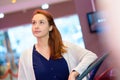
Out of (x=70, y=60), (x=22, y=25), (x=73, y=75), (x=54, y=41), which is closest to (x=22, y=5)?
(x=22, y=25)

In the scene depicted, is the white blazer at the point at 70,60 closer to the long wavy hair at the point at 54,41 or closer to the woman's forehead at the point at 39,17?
the long wavy hair at the point at 54,41

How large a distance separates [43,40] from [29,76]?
22 centimetres

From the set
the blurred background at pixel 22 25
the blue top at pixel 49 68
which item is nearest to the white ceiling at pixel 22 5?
the blurred background at pixel 22 25

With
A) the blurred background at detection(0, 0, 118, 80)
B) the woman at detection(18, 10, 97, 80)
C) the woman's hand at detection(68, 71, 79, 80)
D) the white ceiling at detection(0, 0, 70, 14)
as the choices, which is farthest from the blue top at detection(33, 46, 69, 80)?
the white ceiling at detection(0, 0, 70, 14)

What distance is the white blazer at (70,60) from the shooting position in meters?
1.31

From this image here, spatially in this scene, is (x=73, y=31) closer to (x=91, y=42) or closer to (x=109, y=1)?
(x=91, y=42)

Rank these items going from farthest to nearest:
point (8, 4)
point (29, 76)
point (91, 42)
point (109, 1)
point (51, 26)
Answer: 1. point (8, 4)
2. point (91, 42)
3. point (51, 26)
4. point (29, 76)
5. point (109, 1)

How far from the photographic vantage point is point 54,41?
1.45 meters

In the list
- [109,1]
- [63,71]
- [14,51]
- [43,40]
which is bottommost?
[14,51]

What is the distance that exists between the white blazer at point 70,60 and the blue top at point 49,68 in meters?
0.02

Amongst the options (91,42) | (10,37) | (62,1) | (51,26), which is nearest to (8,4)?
(10,37)

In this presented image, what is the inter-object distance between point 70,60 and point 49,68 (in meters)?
0.12

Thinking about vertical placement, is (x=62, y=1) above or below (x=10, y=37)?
above

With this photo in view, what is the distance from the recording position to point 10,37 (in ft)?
16.5
